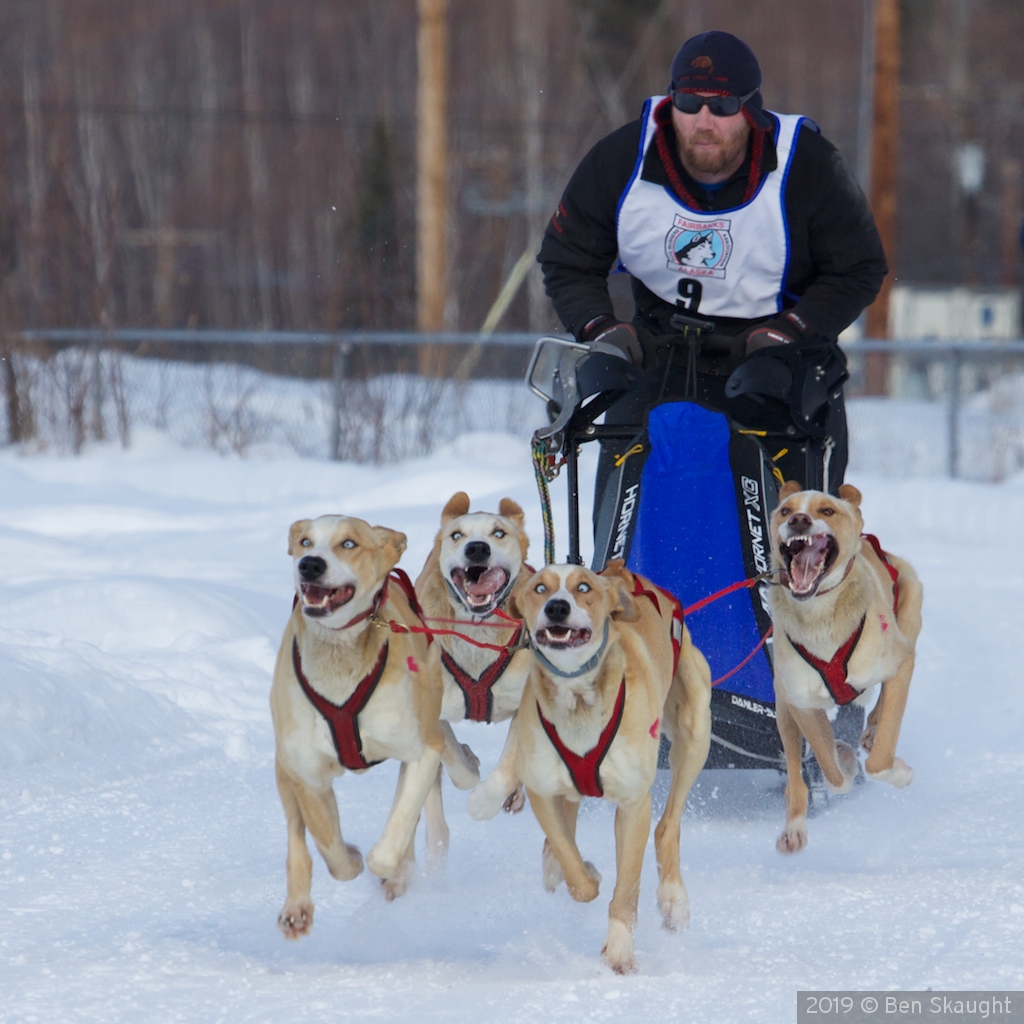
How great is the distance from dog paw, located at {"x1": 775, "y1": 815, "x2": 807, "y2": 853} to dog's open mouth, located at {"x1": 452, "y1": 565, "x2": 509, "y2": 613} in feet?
3.25

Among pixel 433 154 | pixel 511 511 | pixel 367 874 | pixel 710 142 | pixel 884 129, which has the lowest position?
pixel 367 874

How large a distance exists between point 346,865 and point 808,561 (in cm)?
125

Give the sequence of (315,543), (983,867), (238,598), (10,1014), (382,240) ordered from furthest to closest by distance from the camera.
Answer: (382,240), (238,598), (983,867), (315,543), (10,1014)

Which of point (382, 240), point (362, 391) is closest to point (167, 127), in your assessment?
point (382, 240)

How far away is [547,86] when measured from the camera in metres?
25.0

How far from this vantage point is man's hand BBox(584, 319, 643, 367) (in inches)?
154

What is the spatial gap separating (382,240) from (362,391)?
2973 millimetres

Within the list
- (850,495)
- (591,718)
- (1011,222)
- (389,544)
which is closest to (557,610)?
(591,718)

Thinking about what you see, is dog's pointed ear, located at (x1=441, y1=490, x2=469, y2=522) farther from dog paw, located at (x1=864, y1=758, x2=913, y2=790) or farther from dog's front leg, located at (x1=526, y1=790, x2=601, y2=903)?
dog paw, located at (x1=864, y1=758, x2=913, y2=790)

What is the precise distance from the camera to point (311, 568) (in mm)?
2820

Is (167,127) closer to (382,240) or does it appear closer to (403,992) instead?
(382,240)

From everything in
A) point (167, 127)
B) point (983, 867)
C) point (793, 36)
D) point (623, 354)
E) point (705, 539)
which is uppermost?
point (793, 36)

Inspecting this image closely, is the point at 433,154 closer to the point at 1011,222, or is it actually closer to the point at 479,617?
the point at 479,617

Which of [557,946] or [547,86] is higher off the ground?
[547,86]
